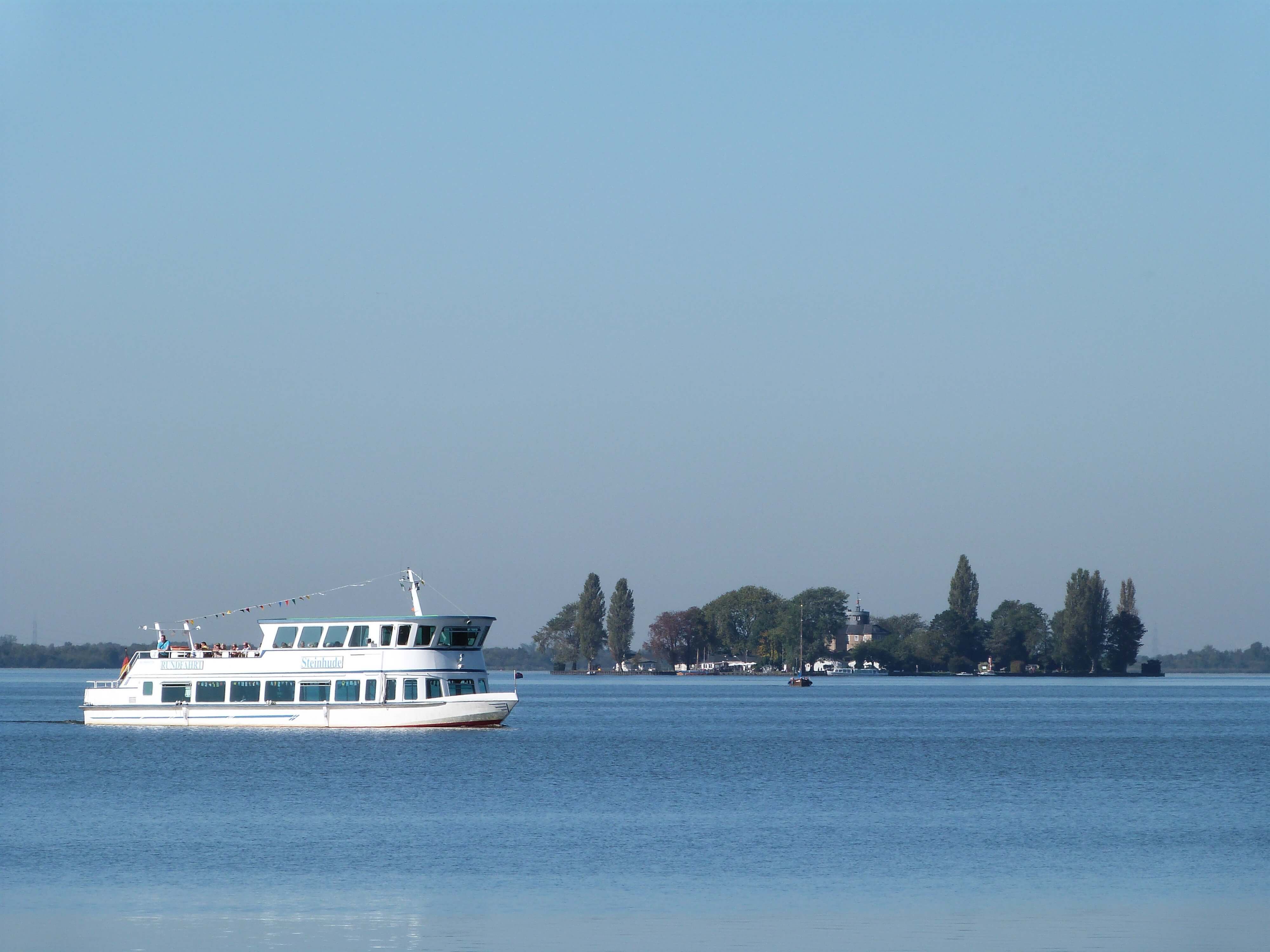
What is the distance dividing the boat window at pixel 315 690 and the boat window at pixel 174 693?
23.1 feet

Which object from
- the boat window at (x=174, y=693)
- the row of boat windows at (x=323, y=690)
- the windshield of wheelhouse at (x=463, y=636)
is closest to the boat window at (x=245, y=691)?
the row of boat windows at (x=323, y=690)

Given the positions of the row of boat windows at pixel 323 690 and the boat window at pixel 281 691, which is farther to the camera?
the boat window at pixel 281 691

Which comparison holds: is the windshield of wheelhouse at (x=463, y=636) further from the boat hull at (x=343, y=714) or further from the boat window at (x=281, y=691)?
the boat window at (x=281, y=691)

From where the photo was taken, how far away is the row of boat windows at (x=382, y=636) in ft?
256

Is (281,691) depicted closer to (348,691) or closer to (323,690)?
(323,690)

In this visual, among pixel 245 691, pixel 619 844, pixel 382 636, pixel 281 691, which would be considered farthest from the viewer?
pixel 245 691

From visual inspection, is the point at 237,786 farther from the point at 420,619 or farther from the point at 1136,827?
the point at 1136,827

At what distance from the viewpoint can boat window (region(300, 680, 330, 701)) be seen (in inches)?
3167

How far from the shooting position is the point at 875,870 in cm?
3809

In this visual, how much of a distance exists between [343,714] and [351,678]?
1.76 metres

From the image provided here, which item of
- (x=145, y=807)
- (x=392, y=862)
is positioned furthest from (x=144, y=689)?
(x=392, y=862)

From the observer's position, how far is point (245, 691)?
268 feet

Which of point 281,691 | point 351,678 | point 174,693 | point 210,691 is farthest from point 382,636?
point 174,693

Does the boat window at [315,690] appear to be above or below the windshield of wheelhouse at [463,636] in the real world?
below
